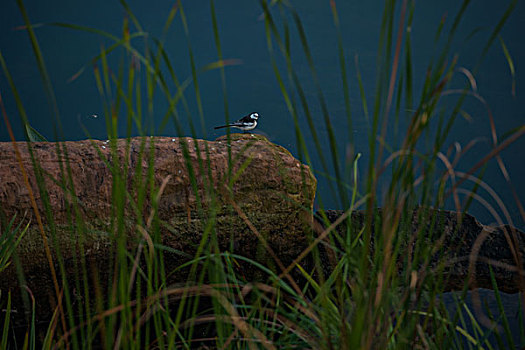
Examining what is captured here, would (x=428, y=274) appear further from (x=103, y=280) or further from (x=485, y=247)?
(x=485, y=247)

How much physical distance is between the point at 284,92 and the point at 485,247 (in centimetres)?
261

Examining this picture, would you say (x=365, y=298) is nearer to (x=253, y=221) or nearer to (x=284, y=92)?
(x=284, y=92)

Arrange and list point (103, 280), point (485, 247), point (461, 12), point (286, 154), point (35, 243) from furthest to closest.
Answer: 1. point (485, 247)
2. point (286, 154)
3. point (103, 280)
4. point (35, 243)
5. point (461, 12)

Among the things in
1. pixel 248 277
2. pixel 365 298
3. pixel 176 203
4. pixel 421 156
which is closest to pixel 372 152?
pixel 421 156

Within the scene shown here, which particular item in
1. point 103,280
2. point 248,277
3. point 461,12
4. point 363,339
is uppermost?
point 461,12

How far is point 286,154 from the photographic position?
7.04 ft

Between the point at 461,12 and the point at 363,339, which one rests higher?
the point at 461,12

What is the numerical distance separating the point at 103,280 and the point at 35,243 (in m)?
0.33

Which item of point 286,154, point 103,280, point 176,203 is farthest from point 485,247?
point 103,280

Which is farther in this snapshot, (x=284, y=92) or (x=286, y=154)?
(x=286, y=154)

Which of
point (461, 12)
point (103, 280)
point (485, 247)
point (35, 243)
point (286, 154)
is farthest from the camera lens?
point (485, 247)

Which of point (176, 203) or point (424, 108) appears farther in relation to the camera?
point (176, 203)

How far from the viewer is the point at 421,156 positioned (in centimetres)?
56

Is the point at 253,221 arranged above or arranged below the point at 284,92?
below
